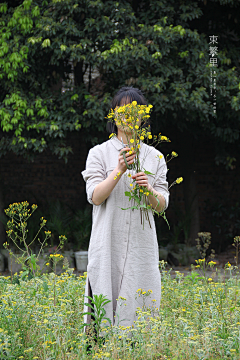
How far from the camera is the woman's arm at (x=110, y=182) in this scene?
199cm

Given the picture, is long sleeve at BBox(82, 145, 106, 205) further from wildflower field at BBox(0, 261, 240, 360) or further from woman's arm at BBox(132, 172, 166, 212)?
wildflower field at BBox(0, 261, 240, 360)

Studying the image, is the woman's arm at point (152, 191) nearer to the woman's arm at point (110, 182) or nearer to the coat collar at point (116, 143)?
the woman's arm at point (110, 182)

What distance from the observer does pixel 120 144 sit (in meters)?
2.25

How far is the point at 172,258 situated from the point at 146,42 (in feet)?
11.8

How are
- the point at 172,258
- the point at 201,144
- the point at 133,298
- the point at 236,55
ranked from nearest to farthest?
the point at 133,298
the point at 236,55
the point at 172,258
the point at 201,144

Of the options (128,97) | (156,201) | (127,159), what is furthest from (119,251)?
(128,97)

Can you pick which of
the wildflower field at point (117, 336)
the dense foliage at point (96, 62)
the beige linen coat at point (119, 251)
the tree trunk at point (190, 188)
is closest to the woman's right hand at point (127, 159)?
the beige linen coat at point (119, 251)

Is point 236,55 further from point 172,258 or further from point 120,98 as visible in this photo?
point 120,98

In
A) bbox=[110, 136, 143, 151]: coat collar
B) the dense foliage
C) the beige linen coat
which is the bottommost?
the beige linen coat

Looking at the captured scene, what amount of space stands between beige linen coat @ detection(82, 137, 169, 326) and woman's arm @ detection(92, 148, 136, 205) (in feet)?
0.19

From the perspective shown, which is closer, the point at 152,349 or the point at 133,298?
the point at 152,349

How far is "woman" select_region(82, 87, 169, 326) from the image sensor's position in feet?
6.97

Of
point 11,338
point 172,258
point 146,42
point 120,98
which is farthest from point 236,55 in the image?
point 11,338

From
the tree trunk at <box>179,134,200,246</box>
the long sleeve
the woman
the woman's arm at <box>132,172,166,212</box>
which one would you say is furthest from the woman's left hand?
the tree trunk at <box>179,134,200,246</box>
